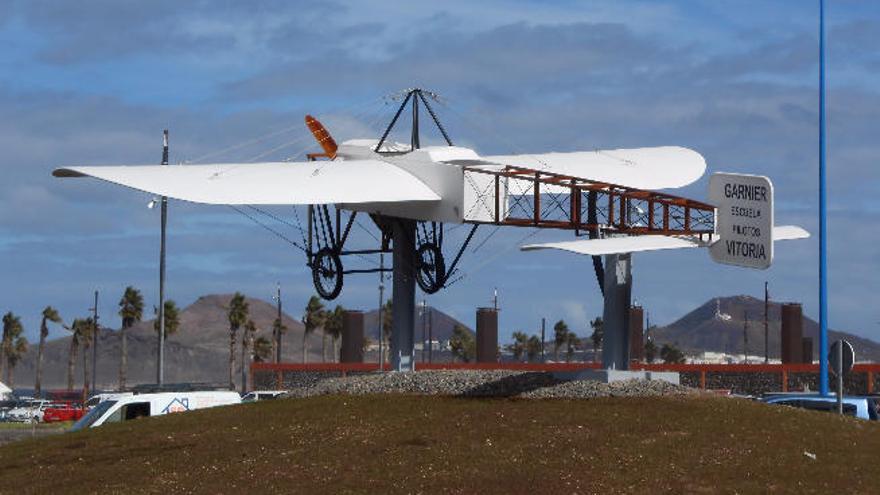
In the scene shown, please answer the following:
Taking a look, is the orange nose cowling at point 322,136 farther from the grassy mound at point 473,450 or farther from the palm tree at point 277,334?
the palm tree at point 277,334

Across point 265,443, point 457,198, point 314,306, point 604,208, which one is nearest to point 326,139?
point 457,198

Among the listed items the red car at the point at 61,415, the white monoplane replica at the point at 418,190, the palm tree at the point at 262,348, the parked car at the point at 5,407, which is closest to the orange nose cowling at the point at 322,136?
the white monoplane replica at the point at 418,190

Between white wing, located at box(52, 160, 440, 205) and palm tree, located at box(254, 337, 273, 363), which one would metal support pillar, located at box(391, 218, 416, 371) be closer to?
white wing, located at box(52, 160, 440, 205)

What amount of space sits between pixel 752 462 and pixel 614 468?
2.91m

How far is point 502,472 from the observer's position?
1219 inches

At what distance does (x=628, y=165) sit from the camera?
55531 millimetres

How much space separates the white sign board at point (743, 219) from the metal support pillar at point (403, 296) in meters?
12.4

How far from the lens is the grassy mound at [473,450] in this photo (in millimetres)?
30578

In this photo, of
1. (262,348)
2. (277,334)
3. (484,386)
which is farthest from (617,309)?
(262,348)

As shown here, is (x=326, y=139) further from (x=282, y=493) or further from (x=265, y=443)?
(x=282, y=493)

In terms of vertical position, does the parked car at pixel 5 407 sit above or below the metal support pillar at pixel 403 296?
below

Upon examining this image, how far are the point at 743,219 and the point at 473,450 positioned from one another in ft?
31.8

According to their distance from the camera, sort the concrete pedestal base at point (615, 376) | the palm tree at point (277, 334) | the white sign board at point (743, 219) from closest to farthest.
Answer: the white sign board at point (743, 219) < the concrete pedestal base at point (615, 376) < the palm tree at point (277, 334)

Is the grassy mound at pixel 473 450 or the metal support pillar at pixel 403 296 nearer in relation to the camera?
the grassy mound at pixel 473 450
